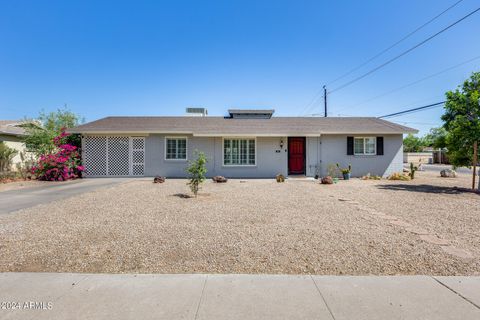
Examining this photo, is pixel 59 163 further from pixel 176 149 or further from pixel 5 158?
pixel 176 149

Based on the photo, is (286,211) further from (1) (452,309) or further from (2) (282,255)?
(1) (452,309)

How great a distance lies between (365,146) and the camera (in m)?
15.3

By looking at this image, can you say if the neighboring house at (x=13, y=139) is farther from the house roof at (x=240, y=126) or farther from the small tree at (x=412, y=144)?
the small tree at (x=412, y=144)

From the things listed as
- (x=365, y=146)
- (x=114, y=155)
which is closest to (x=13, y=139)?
(x=114, y=155)

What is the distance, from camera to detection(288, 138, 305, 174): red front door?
1544cm

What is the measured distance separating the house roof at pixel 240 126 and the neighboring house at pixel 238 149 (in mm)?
62

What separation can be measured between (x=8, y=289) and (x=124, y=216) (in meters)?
3.26

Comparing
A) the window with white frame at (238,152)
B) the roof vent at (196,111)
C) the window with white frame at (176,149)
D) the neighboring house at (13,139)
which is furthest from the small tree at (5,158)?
the window with white frame at (238,152)

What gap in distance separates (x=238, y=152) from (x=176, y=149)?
390 centimetres

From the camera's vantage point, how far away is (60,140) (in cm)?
1452

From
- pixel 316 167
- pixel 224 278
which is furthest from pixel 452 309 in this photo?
pixel 316 167

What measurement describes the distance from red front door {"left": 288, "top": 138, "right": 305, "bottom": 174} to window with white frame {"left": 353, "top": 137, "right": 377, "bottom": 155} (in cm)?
335

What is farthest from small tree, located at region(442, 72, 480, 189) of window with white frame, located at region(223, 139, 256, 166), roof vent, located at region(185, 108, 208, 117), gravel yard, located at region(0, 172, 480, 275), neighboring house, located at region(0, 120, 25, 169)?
neighboring house, located at region(0, 120, 25, 169)

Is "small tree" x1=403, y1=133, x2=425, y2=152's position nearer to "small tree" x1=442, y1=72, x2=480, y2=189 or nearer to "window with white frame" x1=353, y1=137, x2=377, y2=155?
"window with white frame" x1=353, y1=137, x2=377, y2=155
